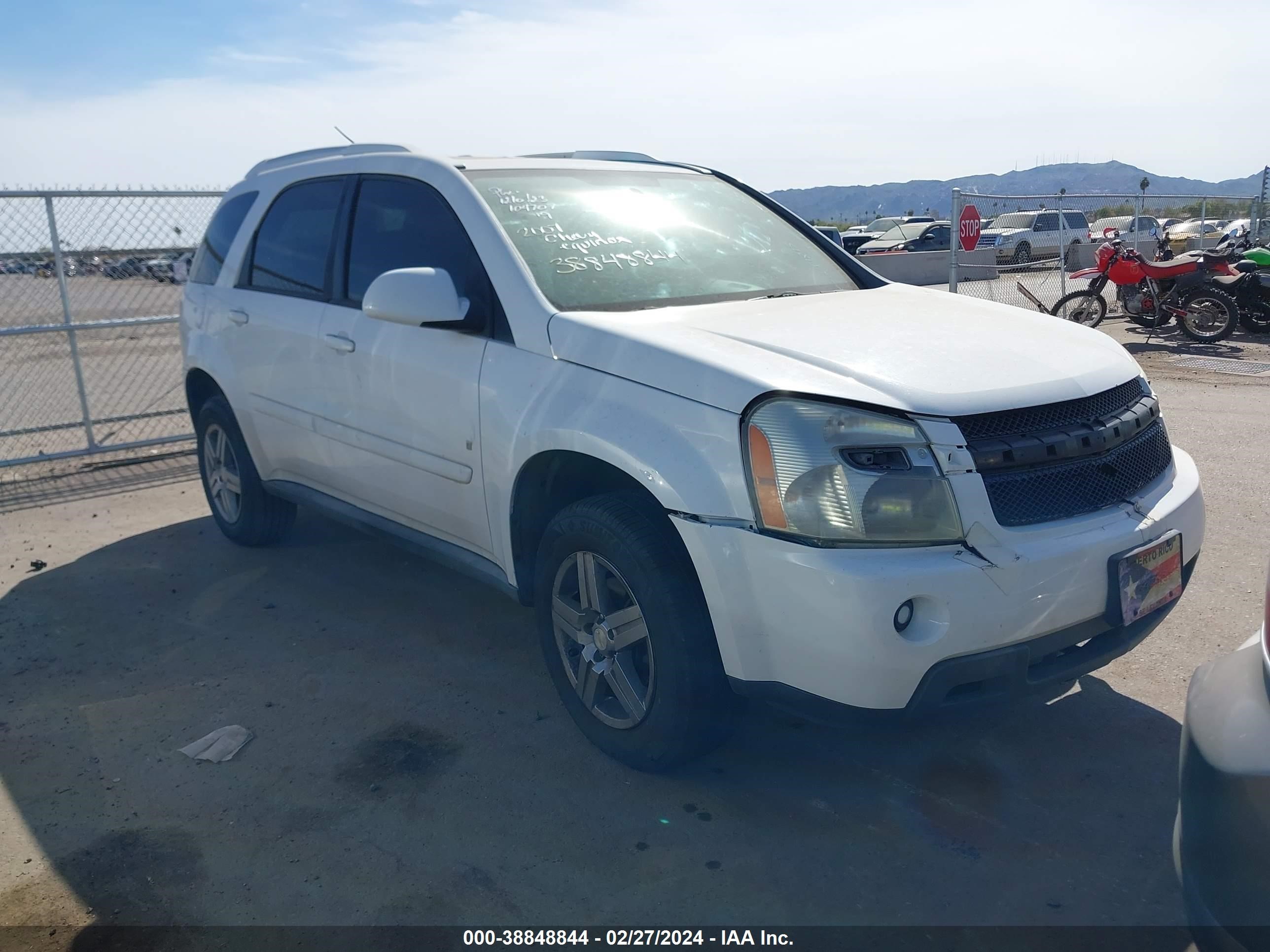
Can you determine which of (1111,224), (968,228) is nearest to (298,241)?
(968,228)

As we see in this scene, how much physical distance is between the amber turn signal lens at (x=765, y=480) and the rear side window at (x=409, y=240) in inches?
51.1

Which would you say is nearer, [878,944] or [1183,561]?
[878,944]

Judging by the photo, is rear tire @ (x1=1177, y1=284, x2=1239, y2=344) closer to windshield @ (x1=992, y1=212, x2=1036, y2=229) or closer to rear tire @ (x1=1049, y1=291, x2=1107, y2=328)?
rear tire @ (x1=1049, y1=291, x2=1107, y2=328)

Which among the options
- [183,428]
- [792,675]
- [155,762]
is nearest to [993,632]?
[792,675]

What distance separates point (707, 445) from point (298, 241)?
2.84m

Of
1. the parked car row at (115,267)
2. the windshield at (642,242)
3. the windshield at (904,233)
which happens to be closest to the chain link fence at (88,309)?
the parked car row at (115,267)

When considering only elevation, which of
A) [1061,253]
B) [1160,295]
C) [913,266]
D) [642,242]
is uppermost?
[642,242]

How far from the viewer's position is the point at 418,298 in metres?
3.63

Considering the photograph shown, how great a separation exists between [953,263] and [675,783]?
34.4ft

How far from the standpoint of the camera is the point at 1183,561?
10.6ft

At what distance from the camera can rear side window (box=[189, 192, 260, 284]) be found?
5457 millimetres

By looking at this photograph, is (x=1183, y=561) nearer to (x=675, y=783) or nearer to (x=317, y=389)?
(x=675, y=783)

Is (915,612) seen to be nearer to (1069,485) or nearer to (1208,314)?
(1069,485)

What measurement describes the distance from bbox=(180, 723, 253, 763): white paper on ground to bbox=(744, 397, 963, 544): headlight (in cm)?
211
